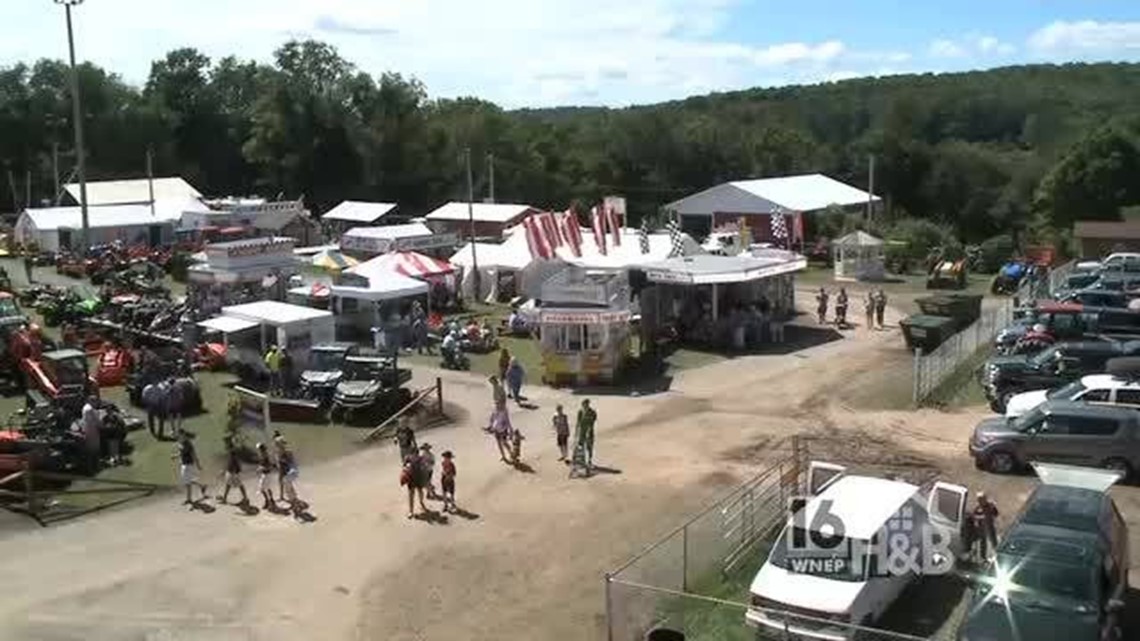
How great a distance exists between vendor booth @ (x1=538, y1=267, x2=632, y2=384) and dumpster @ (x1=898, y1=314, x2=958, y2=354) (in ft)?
31.5

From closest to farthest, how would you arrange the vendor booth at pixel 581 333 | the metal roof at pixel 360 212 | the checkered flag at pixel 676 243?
the vendor booth at pixel 581 333
the checkered flag at pixel 676 243
the metal roof at pixel 360 212

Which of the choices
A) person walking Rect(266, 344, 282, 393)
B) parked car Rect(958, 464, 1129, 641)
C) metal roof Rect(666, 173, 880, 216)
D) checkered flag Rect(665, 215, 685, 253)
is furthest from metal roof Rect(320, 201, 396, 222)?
parked car Rect(958, 464, 1129, 641)

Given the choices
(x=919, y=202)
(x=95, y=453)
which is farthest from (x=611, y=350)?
(x=919, y=202)

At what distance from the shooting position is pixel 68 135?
10194 cm

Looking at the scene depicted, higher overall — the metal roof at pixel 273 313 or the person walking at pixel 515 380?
the metal roof at pixel 273 313

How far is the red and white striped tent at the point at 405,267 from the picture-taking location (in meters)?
42.4

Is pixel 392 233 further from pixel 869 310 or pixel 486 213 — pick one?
pixel 869 310

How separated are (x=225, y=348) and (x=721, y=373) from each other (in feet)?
47.6

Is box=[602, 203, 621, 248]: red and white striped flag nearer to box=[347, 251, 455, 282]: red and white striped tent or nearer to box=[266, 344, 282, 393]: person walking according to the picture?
box=[347, 251, 455, 282]: red and white striped tent

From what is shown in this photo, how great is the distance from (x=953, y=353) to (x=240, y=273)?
82.2 feet

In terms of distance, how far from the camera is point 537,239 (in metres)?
43.2

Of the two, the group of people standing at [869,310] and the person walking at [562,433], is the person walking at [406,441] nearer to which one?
the person walking at [562,433]

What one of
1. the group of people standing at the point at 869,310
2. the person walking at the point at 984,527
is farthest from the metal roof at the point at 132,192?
the person walking at the point at 984,527

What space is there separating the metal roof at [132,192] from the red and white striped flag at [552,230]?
138ft
